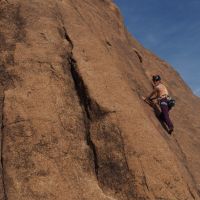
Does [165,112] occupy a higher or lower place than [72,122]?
higher

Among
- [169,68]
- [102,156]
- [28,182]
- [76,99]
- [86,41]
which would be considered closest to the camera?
[28,182]

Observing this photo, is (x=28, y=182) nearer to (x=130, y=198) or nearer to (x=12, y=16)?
(x=130, y=198)

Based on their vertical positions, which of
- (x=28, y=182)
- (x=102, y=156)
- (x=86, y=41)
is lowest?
(x=28, y=182)

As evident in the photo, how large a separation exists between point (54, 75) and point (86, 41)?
1.91 meters

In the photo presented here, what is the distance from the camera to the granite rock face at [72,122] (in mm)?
10766

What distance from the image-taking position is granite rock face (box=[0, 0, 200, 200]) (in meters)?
10.8

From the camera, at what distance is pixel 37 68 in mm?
→ 12508

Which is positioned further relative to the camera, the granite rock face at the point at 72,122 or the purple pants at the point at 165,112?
the purple pants at the point at 165,112

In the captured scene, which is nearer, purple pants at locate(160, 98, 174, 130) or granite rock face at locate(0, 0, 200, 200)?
granite rock face at locate(0, 0, 200, 200)

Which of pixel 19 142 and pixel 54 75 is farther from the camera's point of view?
pixel 54 75

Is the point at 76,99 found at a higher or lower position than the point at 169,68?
higher

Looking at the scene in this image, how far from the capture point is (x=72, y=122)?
469 inches

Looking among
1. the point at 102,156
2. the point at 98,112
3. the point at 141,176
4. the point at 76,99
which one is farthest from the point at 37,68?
the point at 141,176

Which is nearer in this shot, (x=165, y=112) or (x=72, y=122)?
(x=72, y=122)
